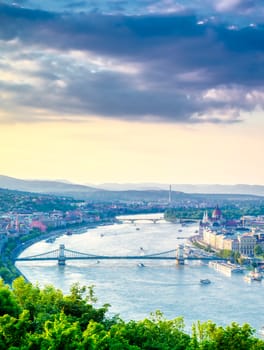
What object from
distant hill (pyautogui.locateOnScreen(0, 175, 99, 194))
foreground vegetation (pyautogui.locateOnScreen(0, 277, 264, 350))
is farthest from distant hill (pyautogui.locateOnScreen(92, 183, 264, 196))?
foreground vegetation (pyautogui.locateOnScreen(0, 277, 264, 350))

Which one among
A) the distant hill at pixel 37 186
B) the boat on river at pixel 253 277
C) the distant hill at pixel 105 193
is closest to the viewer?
the boat on river at pixel 253 277

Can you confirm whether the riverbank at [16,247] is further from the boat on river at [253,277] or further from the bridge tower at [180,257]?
the boat on river at [253,277]

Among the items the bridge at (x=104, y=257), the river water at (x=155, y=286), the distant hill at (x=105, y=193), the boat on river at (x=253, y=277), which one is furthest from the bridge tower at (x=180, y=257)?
the distant hill at (x=105, y=193)

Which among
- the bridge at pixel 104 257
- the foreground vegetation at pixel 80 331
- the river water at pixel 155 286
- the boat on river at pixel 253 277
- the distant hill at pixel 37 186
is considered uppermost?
the distant hill at pixel 37 186

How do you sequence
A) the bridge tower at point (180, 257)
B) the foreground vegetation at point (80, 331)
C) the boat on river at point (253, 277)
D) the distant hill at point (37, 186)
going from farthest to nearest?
the distant hill at point (37, 186) < the bridge tower at point (180, 257) < the boat on river at point (253, 277) < the foreground vegetation at point (80, 331)

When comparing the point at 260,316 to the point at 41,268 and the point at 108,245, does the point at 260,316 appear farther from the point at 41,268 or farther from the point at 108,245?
the point at 108,245

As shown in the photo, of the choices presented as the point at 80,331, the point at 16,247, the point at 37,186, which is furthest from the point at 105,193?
the point at 80,331

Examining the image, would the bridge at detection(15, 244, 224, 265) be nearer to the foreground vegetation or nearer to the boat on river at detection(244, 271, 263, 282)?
the boat on river at detection(244, 271, 263, 282)
